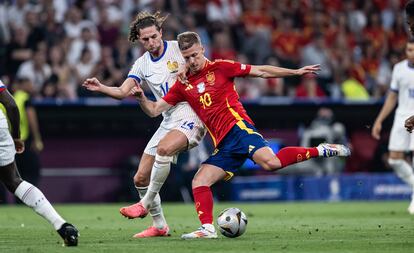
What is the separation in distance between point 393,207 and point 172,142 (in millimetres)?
7218

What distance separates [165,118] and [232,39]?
38.5 ft

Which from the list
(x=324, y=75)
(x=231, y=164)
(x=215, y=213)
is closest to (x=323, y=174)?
(x=324, y=75)

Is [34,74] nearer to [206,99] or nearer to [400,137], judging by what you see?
[400,137]

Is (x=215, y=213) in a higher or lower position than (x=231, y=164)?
lower

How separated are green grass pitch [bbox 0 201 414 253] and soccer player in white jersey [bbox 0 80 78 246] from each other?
18 cm

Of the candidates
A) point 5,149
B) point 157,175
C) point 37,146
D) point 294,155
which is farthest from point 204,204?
point 37,146

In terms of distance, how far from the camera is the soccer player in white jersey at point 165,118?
10984 millimetres

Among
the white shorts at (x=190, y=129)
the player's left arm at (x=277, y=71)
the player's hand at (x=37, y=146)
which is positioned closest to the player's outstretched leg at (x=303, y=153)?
the player's left arm at (x=277, y=71)

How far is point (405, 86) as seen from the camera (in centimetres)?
1541

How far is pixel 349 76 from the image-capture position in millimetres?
22719

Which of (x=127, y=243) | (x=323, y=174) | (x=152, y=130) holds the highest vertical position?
(x=127, y=243)

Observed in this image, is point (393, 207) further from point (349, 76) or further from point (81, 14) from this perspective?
point (81, 14)

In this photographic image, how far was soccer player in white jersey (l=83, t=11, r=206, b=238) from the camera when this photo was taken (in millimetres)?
10984

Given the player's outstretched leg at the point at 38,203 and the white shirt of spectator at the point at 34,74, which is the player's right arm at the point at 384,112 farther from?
the white shirt of spectator at the point at 34,74
